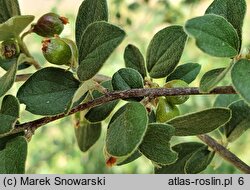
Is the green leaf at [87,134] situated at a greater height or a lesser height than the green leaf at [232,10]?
lesser

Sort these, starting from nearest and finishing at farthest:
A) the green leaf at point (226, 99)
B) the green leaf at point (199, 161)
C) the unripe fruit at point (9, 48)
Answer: the unripe fruit at point (9, 48) < the green leaf at point (199, 161) < the green leaf at point (226, 99)

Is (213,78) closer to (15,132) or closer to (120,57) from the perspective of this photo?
(15,132)

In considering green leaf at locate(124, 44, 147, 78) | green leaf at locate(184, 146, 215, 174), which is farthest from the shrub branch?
green leaf at locate(184, 146, 215, 174)

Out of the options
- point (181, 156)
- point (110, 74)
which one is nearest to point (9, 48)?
point (181, 156)

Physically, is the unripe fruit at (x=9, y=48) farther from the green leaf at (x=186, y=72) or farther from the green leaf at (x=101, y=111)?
the green leaf at (x=186, y=72)

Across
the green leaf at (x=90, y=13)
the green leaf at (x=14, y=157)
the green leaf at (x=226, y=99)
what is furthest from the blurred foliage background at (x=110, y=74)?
the green leaf at (x=14, y=157)

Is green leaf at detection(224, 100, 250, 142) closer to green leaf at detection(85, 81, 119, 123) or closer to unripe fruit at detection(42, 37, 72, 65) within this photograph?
green leaf at detection(85, 81, 119, 123)

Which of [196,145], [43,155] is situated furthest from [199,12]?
[196,145]
